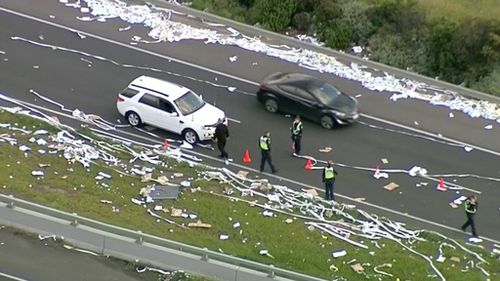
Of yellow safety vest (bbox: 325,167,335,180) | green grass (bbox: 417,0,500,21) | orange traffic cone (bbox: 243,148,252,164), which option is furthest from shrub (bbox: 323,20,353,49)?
yellow safety vest (bbox: 325,167,335,180)

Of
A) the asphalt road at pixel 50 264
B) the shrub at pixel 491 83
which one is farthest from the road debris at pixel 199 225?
the shrub at pixel 491 83

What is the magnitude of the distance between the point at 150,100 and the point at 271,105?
3916 mm

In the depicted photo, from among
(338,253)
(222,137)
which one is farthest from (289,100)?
(338,253)

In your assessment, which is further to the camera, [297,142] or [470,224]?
[297,142]

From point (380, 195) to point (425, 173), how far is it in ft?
6.45

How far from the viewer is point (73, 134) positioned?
84.5 feet

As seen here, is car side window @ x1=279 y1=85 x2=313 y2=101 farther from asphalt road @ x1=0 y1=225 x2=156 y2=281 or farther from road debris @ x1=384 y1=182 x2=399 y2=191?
asphalt road @ x1=0 y1=225 x2=156 y2=281

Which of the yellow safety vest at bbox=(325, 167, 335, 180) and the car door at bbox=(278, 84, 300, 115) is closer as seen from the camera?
the yellow safety vest at bbox=(325, 167, 335, 180)

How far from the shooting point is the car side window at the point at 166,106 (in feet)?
86.6

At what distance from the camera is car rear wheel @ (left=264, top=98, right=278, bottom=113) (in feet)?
92.6

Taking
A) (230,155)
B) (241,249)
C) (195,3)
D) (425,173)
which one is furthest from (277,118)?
(195,3)

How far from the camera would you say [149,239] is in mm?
20234

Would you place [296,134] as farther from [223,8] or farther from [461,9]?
[461,9]

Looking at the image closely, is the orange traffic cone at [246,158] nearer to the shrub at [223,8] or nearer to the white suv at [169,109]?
the white suv at [169,109]
